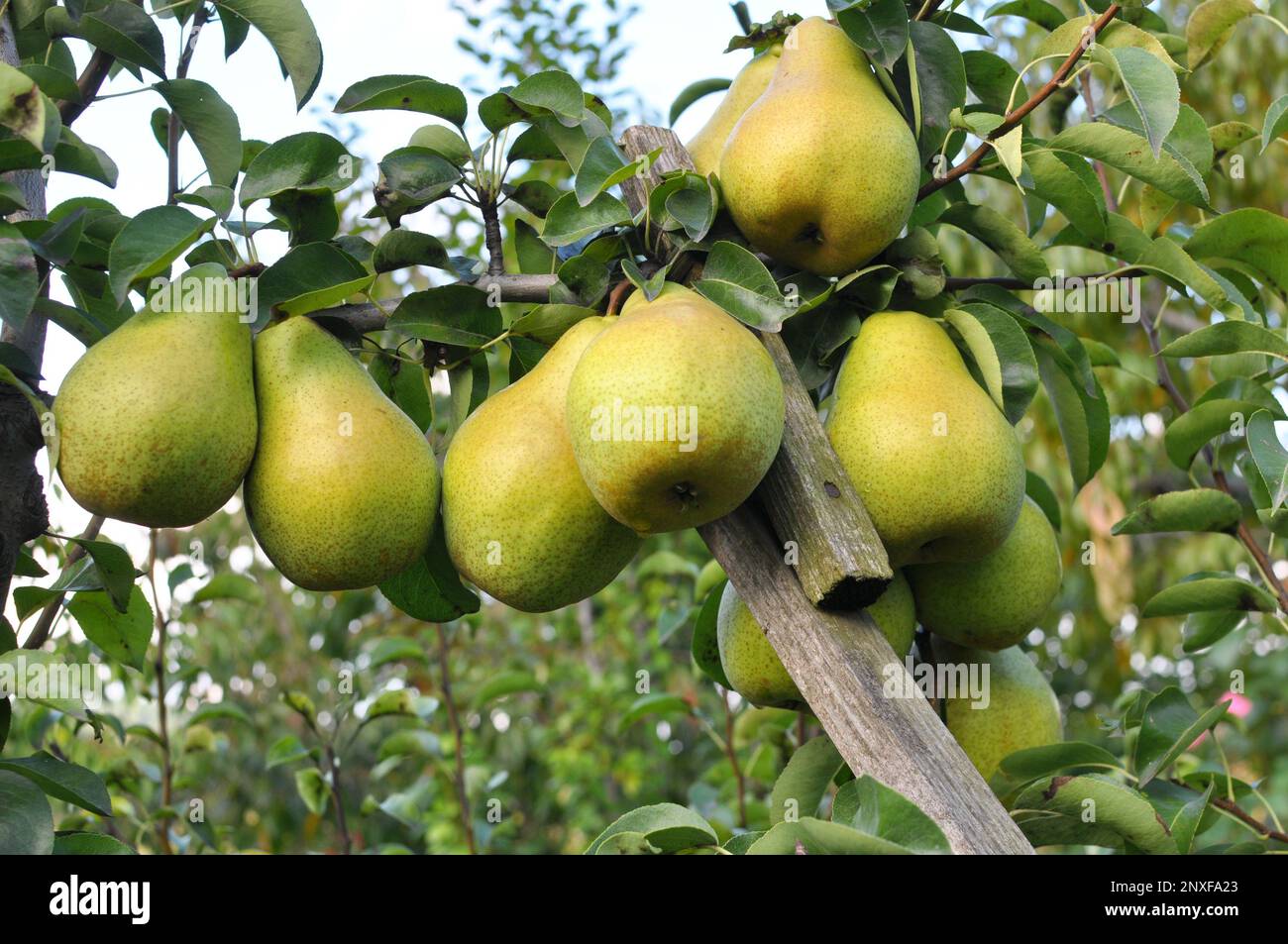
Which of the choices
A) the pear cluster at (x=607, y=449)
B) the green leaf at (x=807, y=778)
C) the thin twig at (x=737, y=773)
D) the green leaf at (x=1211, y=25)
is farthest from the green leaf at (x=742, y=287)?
the thin twig at (x=737, y=773)

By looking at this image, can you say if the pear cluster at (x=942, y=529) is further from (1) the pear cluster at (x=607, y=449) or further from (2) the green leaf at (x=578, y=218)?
(2) the green leaf at (x=578, y=218)

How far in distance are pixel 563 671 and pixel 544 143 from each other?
12.5 feet

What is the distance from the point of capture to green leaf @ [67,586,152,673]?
1521 millimetres

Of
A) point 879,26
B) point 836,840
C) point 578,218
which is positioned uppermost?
point 879,26

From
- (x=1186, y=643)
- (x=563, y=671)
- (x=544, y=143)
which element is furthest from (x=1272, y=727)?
(x=544, y=143)

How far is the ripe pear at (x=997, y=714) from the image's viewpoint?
1438 mm

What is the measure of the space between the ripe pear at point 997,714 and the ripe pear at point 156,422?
0.89 meters

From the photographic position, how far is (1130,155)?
1.26m

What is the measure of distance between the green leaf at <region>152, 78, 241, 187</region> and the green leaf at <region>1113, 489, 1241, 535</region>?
1.24 m

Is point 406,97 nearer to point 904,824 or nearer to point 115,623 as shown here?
point 115,623

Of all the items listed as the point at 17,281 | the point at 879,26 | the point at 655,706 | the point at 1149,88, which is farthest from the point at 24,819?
the point at 655,706

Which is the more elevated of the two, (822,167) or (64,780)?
(822,167)

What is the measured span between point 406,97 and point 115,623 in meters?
0.80
